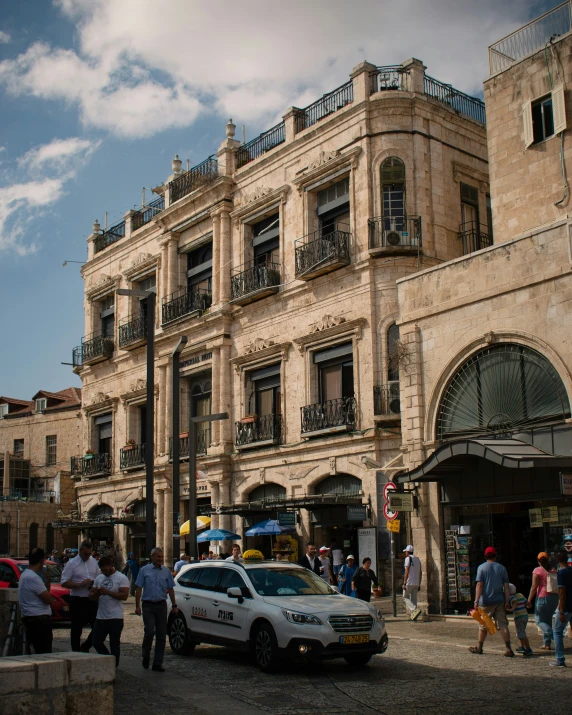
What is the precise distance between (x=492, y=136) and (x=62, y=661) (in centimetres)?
1890

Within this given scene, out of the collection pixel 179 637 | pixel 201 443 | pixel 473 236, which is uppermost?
pixel 473 236

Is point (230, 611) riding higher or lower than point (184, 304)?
lower

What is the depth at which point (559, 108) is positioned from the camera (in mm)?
20391

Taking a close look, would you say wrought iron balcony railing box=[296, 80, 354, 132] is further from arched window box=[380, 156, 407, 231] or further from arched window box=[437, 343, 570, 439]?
arched window box=[437, 343, 570, 439]

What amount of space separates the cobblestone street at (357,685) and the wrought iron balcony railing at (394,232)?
1379 cm

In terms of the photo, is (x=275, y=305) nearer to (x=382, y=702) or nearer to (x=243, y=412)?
(x=243, y=412)

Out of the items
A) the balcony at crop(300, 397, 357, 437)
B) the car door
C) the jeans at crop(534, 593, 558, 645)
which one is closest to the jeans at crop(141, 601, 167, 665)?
the car door

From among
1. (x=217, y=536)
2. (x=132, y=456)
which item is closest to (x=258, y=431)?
(x=217, y=536)

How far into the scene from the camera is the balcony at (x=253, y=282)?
3002cm

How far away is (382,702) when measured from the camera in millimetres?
10453

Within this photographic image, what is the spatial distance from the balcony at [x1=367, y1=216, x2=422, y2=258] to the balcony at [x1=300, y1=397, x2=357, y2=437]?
4.57m

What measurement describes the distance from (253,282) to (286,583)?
18.1m

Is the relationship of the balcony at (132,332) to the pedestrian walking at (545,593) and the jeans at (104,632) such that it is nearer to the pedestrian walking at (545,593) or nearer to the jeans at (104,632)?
the pedestrian walking at (545,593)

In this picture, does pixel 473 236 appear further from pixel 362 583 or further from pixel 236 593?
pixel 236 593
